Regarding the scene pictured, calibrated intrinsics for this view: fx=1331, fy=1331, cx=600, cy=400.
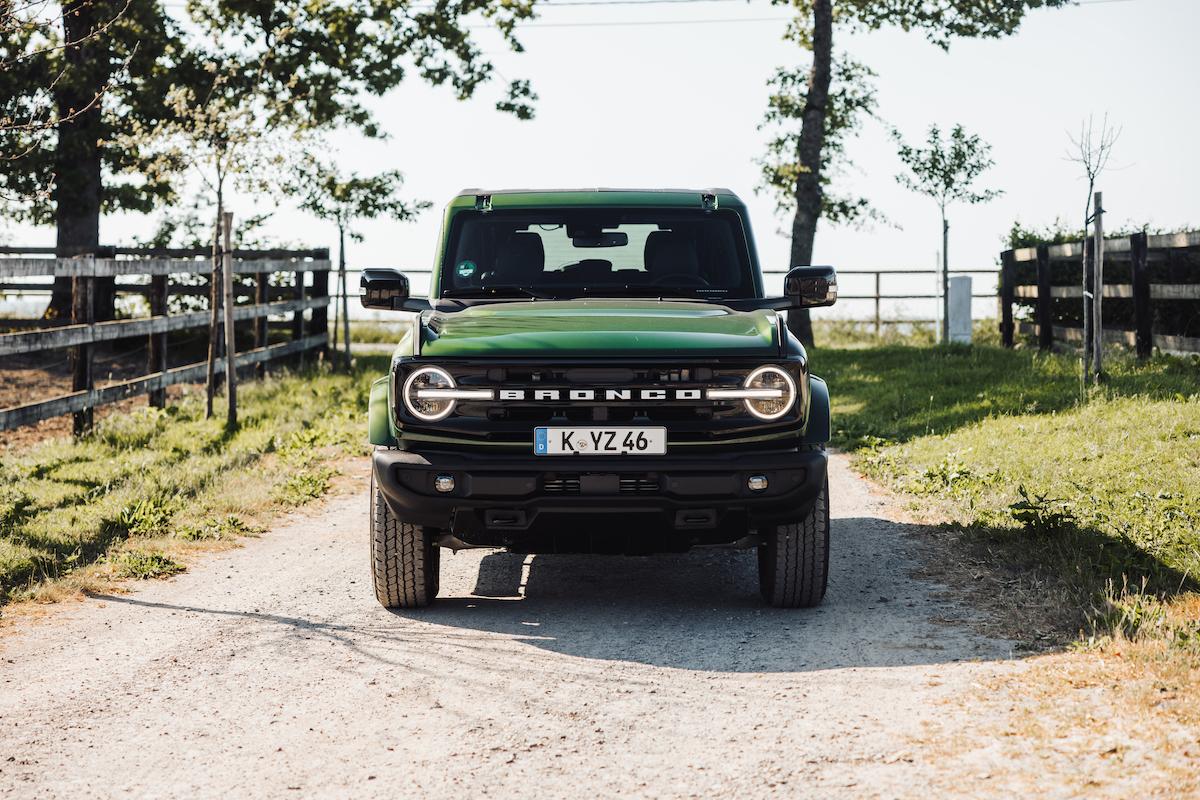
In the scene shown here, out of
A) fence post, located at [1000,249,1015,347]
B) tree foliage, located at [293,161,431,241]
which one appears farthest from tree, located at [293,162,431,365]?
fence post, located at [1000,249,1015,347]

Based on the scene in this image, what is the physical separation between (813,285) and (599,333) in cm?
134

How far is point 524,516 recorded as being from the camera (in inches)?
226

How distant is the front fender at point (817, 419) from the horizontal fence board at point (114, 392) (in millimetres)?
7759

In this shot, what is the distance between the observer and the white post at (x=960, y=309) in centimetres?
2223

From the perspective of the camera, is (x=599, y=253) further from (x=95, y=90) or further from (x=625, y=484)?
(x=95, y=90)

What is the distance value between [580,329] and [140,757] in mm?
2587

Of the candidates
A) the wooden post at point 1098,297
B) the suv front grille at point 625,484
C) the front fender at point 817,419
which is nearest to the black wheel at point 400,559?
the suv front grille at point 625,484

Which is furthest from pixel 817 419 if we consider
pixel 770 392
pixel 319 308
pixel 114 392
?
pixel 319 308

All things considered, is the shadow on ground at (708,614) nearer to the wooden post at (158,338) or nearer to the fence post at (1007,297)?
the wooden post at (158,338)

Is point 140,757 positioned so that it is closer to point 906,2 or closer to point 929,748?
point 929,748

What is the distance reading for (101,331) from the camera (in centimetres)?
1315

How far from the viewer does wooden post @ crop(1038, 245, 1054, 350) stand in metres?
19.9

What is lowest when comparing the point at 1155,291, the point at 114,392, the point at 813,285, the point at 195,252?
the point at 114,392

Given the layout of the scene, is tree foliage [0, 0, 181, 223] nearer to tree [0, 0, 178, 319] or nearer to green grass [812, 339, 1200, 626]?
tree [0, 0, 178, 319]
